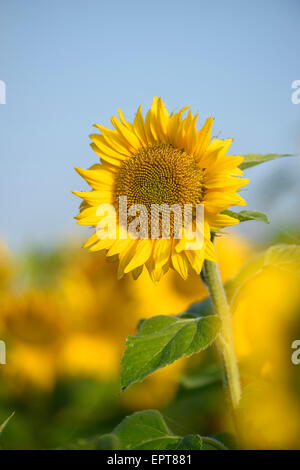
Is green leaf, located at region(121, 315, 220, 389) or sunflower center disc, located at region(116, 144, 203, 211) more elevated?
sunflower center disc, located at region(116, 144, 203, 211)

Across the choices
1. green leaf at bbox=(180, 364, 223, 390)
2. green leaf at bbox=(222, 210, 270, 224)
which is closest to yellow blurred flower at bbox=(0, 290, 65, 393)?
green leaf at bbox=(180, 364, 223, 390)

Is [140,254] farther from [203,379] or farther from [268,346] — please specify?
[203,379]

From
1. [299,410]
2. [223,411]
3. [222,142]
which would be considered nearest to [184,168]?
[222,142]

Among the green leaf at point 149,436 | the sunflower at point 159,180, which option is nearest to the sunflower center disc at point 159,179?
the sunflower at point 159,180

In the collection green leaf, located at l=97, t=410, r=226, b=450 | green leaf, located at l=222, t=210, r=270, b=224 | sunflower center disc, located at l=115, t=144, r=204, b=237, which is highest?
sunflower center disc, located at l=115, t=144, r=204, b=237

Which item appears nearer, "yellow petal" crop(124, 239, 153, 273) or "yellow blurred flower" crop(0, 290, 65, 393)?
"yellow petal" crop(124, 239, 153, 273)

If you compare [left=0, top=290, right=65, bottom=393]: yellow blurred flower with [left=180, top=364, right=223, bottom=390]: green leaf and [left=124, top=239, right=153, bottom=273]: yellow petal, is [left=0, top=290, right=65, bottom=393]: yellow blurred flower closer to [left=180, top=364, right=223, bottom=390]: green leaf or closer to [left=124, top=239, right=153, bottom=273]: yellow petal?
[left=180, top=364, right=223, bottom=390]: green leaf
